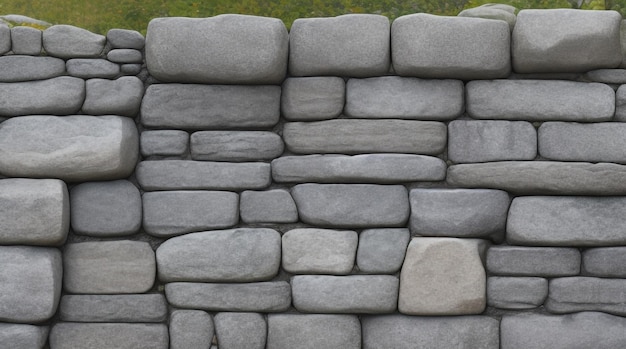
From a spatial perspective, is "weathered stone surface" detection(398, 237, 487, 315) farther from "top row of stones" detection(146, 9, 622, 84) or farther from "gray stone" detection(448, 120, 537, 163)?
"top row of stones" detection(146, 9, 622, 84)

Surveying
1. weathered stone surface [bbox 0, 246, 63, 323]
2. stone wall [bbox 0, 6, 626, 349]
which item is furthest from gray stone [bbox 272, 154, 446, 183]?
weathered stone surface [bbox 0, 246, 63, 323]

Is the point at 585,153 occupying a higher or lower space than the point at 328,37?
lower

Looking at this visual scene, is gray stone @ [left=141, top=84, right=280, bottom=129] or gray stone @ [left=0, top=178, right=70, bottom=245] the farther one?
gray stone @ [left=141, top=84, right=280, bottom=129]

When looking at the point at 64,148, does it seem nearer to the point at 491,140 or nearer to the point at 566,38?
the point at 491,140

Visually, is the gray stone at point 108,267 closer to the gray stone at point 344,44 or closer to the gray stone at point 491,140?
the gray stone at point 344,44

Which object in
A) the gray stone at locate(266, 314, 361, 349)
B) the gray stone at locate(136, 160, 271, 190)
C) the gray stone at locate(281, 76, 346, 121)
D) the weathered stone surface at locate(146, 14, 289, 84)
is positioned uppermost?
the weathered stone surface at locate(146, 14, 289, 84)

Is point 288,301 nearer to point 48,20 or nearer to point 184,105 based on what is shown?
point 184,105

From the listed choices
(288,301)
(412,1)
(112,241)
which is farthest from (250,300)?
(412,1)

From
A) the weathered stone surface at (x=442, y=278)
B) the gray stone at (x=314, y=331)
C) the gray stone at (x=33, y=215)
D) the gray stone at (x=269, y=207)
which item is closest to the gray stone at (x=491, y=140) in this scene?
the weathered stone surface at (x=442, y=278)

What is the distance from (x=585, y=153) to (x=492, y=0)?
1539mm

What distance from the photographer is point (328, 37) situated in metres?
3.44

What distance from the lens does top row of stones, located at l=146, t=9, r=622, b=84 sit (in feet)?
11.1

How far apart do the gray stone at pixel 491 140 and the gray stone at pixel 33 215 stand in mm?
1760

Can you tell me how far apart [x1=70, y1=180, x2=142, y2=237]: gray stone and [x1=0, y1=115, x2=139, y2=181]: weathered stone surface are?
2.7 inches
